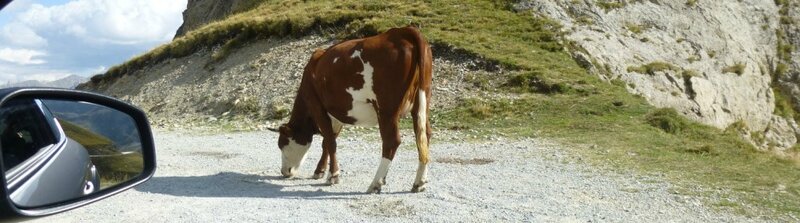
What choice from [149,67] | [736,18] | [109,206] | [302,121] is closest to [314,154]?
[302,121]

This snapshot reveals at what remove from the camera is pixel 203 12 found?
54938 millimetres

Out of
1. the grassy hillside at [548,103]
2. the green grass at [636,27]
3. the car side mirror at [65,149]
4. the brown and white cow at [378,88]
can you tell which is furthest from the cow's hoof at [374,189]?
the green grass at [636,27]

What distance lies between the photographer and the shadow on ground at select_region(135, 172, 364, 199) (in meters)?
9.85

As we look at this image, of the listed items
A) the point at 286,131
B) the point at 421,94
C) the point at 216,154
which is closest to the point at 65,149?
the point at 421,94

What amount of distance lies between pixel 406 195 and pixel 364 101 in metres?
1.31

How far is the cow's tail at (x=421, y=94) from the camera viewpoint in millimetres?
9516

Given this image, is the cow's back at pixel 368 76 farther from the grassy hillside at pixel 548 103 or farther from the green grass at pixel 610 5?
the green grass at pixel 610 5

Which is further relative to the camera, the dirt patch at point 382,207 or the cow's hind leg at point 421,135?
the cow's hind leg at point 421,135

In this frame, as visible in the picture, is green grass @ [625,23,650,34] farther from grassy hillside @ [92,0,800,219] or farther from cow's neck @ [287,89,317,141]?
cow's neck @ [287,89,317,141]

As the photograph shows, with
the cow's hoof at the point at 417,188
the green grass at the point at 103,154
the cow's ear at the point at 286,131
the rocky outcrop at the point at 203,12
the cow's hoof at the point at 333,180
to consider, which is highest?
the green grass at the point at 103,154

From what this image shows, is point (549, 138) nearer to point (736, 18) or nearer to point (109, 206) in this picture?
point (109, 206)

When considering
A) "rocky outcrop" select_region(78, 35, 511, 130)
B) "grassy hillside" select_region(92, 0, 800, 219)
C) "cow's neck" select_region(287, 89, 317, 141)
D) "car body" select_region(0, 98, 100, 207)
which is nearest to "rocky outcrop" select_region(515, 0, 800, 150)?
"grassy hillside" select_region(92, 0, 800, 219)

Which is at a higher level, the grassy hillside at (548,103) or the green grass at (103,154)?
the green grass at (103,154)

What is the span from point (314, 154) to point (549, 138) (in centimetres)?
515
